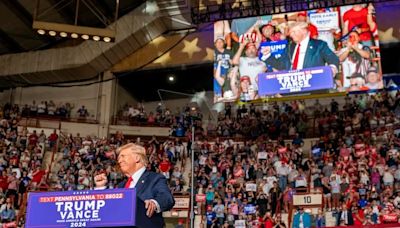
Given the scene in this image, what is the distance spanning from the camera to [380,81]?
56.4ft

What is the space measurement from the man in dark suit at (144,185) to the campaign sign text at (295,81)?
14.1 metres

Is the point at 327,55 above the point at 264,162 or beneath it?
above

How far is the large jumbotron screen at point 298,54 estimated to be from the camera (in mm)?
17406

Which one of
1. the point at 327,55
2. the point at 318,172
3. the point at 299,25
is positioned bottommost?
the point at 318,172

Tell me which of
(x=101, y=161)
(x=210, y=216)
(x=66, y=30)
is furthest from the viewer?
(x=101, y=161)

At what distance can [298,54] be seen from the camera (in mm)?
18125

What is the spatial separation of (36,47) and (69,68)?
7.09ft

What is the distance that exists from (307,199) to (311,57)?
462cm

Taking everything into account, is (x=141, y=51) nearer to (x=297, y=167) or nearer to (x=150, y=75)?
(x=150, y=75)

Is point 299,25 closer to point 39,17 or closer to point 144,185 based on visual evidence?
point 39,17

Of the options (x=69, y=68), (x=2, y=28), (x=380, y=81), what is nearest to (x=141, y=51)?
(x=69, y=68)

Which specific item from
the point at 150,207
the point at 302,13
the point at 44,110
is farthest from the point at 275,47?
the point at 150,207

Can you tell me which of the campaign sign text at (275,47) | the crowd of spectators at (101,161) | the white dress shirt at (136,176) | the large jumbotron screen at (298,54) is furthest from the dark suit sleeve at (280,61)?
the white dress shirt at (136,176)

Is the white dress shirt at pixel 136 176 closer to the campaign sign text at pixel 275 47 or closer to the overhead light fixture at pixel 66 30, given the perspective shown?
the overhead light fixture at pixel 66 30
